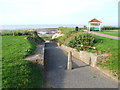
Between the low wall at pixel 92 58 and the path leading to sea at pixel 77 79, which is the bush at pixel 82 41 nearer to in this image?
the low wall at pixel 92 58

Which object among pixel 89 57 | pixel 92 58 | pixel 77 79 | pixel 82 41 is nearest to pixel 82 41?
pixel 82 41

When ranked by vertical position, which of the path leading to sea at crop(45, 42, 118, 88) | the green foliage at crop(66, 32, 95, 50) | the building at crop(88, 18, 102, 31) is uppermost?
the building at crop(88, 18, 102, 31)

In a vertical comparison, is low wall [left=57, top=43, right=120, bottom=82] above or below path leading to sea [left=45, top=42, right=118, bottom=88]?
above

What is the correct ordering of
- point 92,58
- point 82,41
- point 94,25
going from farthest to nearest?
1. point 94,25
2. point 82,41
3. point 92,58

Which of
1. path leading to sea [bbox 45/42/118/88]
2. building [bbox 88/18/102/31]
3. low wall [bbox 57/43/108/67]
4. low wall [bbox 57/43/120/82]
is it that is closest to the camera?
path leading to sea [bbox 45/42/118/88]

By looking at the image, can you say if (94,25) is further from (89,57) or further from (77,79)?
(77,79)

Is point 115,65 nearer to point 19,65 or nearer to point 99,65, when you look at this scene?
point 99,65

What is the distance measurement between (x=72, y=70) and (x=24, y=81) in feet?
12.6

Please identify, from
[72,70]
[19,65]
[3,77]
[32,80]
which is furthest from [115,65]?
[3,77]

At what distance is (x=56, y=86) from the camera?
18.7ft

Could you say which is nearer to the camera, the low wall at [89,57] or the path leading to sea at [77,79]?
the path leading to sea at [77,79]

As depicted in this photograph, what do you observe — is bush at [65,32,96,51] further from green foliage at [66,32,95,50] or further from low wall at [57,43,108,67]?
low wall at [57,43,108,67]

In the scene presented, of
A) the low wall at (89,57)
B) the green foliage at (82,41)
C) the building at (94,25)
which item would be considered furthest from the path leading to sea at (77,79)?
the building at (94,25)

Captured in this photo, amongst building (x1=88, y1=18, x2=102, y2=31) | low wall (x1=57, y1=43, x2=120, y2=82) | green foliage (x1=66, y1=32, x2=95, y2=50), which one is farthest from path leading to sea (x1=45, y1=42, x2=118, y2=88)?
building (x1=88, y1=18, x2=102, y2=31)
